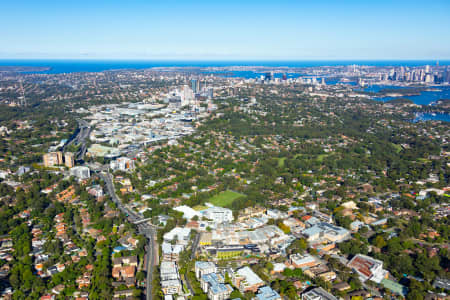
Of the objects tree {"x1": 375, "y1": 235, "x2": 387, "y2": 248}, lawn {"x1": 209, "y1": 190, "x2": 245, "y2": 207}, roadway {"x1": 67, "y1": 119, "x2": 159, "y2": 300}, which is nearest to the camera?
roadway {"x1": 67, "y1": 119, "x2": 159, "y2": 300}

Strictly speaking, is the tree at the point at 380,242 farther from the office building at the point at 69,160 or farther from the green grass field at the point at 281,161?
the office building at the point at 69,160

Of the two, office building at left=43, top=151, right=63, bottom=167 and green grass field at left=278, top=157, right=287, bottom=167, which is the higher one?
office building at left=43, top=151, right=63, bottom=167

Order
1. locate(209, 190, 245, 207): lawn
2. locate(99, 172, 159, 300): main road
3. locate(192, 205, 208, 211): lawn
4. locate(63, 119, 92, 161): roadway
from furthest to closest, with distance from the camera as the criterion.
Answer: locate(63, 119, 92, 161): roadway → locate(209, 190, 245, 207): lawn → locate(192, 205, 208, 211): lawn → locate(99, 172, 159, 300): main road

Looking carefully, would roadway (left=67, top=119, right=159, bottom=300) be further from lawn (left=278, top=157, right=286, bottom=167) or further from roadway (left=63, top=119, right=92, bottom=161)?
lawn (left=278, top=157, right=286, bottom=167)

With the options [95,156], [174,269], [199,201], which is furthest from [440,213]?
[95,156]

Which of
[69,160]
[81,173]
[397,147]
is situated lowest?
[397,147]

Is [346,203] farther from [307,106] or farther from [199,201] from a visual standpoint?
[307,106]

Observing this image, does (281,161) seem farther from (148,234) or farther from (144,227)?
(148,234)

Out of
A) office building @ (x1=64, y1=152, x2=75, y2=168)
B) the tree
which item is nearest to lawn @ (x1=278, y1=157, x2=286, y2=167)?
the tree

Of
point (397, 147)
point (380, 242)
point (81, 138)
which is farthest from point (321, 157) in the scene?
point (81, 138)

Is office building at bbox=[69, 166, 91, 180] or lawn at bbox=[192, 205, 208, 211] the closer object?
lawn at bbox=[192, 205, 208, 211]
